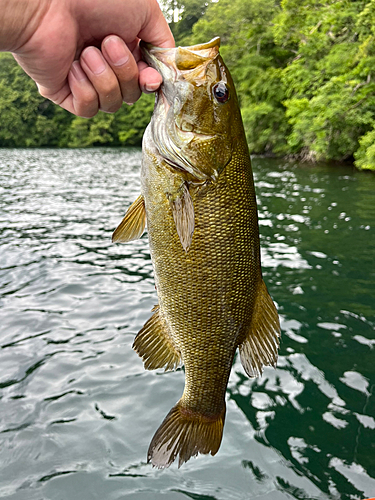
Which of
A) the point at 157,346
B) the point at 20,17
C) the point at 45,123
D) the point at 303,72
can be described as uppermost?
the point at 303,72

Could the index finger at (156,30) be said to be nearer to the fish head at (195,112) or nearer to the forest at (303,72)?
the fish head at (195,112)

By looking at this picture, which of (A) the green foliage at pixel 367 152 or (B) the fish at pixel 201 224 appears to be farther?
(A) the green foliage at pixel 367 152

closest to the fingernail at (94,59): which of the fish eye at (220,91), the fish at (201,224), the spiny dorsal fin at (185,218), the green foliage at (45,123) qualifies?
the fish at (201,224)

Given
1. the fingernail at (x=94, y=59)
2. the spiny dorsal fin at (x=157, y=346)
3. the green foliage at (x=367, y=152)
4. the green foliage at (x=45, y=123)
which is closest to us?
the fingernail at (x=94, y=59)

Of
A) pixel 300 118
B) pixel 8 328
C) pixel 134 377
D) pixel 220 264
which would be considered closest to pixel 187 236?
pixel 220 264

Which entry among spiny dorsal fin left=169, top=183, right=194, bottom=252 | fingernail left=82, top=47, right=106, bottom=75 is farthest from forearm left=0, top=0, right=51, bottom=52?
spiny dorsal fin left=169, top=183, right=194, bottom=252

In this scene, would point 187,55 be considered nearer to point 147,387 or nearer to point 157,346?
point 157,346

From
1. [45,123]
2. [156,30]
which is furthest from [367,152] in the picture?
[45,123]

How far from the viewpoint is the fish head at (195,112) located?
199 cm

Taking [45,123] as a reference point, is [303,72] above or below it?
above

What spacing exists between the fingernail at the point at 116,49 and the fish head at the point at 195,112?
12 cm

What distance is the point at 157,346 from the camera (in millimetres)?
2344

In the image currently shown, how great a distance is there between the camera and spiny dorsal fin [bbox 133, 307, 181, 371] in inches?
91.6

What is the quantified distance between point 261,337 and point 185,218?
745 mm
